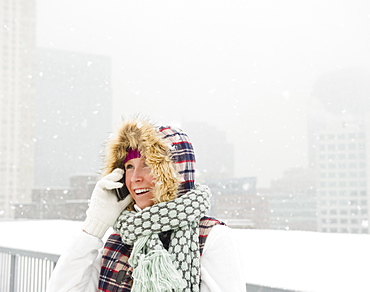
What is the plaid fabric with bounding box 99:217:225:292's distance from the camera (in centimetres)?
109

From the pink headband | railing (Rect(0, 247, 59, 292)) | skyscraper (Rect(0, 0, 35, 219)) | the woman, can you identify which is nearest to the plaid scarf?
the woman

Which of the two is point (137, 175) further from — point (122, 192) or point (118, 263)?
point (118, 263)

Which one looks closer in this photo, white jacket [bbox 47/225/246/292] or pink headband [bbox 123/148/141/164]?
white jacket [bbox 47/225/246/292]

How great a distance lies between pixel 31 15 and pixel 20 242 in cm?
3741

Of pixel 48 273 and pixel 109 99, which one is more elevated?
pixel 109 99

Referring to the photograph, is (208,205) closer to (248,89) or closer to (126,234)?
(126,234)

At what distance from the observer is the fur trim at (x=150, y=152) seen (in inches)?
43.0

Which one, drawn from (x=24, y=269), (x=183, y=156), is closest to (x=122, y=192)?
(x=183, y=156)

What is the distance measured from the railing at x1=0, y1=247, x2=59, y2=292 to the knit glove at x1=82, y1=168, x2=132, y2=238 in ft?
5.34

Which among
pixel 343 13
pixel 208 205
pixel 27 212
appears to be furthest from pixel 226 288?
pixel 343 13

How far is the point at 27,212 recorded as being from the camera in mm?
35156

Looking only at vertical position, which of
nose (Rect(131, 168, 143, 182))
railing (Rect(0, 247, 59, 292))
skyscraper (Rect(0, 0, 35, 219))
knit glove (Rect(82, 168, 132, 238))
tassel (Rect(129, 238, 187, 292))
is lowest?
railing (Rect(0, 247, 59, 292))

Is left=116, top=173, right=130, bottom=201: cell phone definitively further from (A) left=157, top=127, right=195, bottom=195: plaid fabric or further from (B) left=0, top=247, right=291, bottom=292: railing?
(B) left=0, top=247, right=291, bottom=292: railing

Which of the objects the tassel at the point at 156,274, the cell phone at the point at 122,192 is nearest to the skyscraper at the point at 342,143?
the cell phone at the point at 122,192
